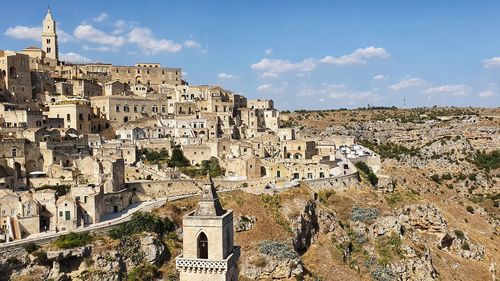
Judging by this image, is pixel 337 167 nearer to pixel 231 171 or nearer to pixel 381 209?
pixel 381 209

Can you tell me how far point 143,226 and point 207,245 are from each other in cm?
1831

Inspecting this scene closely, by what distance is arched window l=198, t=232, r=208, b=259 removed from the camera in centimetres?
1906

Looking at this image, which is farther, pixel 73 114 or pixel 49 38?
pixel 49 38

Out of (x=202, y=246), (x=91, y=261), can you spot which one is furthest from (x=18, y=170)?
(x=202, y=246)

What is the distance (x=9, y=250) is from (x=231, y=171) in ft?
70.8

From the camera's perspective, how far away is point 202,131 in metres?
58.5

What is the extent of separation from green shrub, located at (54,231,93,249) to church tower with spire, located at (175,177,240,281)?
15.7m

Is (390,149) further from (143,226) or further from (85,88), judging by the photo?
(143,226)

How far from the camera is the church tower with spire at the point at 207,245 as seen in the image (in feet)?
60.5

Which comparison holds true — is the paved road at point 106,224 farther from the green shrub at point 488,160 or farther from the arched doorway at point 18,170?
the green shrub at point 488,160

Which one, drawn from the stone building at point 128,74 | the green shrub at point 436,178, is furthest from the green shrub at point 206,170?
the green shrub at point 436,178

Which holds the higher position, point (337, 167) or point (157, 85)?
point (157, 85)

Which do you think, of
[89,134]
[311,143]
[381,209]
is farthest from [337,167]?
[89,134]

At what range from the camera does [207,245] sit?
744 inches
